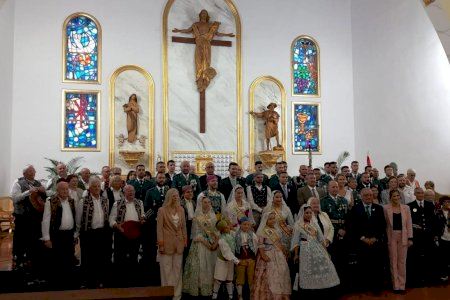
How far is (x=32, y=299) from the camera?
10.1 ft

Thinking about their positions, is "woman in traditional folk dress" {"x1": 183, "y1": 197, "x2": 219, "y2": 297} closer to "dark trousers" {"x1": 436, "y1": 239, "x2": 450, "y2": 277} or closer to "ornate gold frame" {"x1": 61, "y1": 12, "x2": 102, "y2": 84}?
"dark trousers" {"x1": 436, "y1": 239, "x2": 450, "y2": 277}

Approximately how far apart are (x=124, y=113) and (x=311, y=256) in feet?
22.8

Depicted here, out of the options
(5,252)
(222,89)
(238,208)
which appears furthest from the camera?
(222,89)

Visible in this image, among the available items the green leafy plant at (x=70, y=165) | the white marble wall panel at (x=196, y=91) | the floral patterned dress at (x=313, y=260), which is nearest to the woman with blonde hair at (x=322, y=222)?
the floral patterned dress at (x=313, y=260)

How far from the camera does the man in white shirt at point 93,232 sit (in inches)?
231

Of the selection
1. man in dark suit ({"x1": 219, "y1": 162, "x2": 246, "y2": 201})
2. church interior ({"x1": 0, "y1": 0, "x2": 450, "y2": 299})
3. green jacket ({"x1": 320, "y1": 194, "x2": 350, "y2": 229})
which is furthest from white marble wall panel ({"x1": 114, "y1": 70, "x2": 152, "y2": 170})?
green jacket ({"x1": 320, "y1": 194, "x2": 350, "y2": 229})

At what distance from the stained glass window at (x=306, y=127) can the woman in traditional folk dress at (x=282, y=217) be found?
6153 mm

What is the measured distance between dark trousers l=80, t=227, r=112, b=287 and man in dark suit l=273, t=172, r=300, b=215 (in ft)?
9.47

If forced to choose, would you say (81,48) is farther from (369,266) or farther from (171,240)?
(369,266)

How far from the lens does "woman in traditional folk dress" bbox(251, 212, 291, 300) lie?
5895mm

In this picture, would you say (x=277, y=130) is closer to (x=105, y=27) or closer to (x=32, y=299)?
(x=105, y=27)

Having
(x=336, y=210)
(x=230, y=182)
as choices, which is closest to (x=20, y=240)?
(x=230, y=182)

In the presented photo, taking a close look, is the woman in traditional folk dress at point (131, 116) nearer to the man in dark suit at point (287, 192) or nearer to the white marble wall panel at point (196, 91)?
the white marble wall panel at point (196, 91)

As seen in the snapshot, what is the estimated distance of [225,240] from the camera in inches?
237
